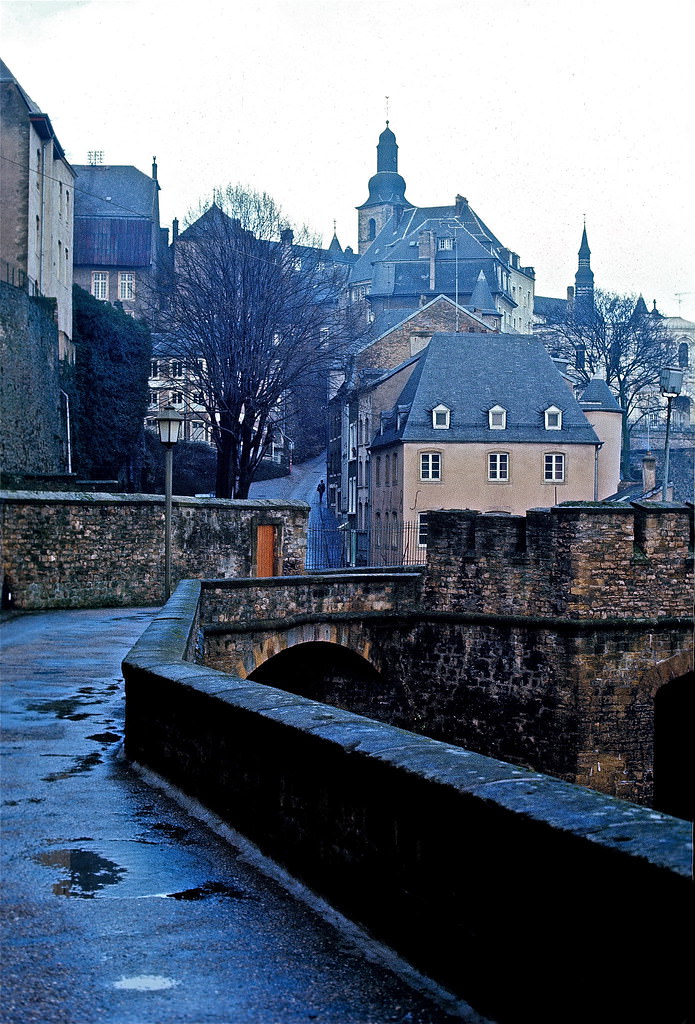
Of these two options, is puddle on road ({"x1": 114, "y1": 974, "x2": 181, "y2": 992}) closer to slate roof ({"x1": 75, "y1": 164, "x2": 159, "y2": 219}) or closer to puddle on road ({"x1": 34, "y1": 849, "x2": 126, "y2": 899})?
puddle on road ({"x1": 34, "y1": 849, "x2": 126, "y2": 899})

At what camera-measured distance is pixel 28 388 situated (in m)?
36.1

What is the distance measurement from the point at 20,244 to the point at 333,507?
30578mm

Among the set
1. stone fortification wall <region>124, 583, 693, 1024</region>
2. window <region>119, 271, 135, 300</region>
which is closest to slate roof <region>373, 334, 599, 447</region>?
window <region>119, 271, 135, 300</region>

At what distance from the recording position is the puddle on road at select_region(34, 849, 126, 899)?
478cm

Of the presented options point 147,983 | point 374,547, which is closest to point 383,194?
point 374,547

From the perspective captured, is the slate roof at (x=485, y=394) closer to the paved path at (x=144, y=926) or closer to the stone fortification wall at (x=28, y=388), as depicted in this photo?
the stone fortification wall at (x=28, y=388)

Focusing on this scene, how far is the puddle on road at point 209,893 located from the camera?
4.67 m

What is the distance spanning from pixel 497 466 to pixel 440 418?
2849mm

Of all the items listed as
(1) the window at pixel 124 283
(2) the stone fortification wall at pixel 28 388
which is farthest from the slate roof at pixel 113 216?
(2) the stone fortification wall at pixel 28 388

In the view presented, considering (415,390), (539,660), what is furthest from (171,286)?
(539,660)

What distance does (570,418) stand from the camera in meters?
49.0

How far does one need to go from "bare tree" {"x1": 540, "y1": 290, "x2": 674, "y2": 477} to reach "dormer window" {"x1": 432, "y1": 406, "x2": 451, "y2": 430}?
18.6 meters

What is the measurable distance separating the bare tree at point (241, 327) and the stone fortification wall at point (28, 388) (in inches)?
166

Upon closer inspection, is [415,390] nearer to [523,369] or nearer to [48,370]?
[523,369]
